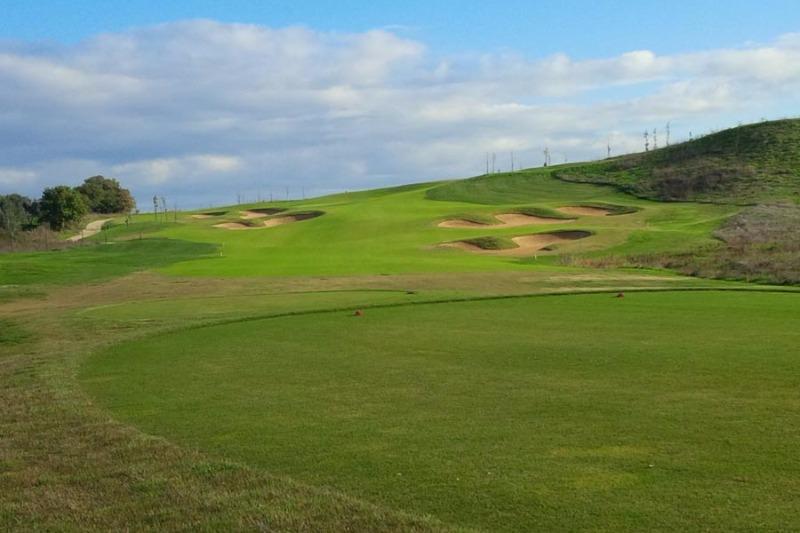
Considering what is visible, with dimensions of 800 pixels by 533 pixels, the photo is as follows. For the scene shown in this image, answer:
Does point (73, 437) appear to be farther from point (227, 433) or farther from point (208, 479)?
point (208, 479)

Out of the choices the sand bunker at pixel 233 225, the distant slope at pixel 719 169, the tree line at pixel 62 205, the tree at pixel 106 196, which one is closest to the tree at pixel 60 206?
the tree line at pixel 62 205

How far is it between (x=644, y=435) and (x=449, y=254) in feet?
142

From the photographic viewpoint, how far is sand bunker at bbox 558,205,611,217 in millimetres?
70875

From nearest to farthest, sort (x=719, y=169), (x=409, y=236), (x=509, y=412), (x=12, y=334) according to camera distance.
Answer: (x=509, y=412) < (x=12, y=334) < (x=409, y=236) < (x=719, y=169)

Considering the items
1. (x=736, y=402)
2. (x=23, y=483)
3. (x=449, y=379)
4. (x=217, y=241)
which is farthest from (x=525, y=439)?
(x=217, y=241)

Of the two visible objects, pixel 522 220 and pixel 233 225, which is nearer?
pixel 522 220

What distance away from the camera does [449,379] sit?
12.5 m

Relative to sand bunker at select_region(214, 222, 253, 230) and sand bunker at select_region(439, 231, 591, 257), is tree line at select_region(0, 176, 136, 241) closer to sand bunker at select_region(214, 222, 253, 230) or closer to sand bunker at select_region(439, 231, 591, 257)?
sand bunker at select_region(214, 222, 253, 230)

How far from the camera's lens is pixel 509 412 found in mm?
A: 10000

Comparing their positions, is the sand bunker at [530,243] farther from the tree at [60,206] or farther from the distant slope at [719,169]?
the tree at [60,206]

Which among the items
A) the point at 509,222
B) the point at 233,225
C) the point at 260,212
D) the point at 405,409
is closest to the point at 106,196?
the point at 260,212

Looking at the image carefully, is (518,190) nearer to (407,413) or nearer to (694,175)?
(694,175)

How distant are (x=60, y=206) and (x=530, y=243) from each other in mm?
50428

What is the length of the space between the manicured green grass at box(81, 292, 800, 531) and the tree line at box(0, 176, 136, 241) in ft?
194
